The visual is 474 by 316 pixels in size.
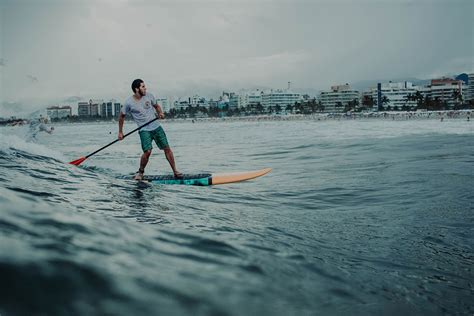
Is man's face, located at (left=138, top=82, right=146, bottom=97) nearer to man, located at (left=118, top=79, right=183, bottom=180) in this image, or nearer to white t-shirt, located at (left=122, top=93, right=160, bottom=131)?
man, located at (left=118, top=79, right=183, bottom=180)

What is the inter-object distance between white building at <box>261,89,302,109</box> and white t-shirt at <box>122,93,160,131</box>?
174m

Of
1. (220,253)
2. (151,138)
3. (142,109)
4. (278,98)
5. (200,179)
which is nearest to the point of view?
(220,253)

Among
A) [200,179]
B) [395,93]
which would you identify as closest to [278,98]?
[395,93]

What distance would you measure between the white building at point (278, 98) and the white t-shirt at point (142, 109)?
570 ft

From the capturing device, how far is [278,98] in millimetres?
181750

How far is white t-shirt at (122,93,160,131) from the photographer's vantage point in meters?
6.81

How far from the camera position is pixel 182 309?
1.87 meters

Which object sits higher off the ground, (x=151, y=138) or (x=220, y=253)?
(x=151, y=138)

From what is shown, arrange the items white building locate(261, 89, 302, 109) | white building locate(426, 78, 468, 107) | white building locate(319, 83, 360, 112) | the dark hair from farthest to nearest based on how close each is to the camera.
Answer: white building locate(261, 89, 302, 109)
white building locate(319, 83, 360, 112)
white building locate(426, 78, 468, 107)
the dark hair

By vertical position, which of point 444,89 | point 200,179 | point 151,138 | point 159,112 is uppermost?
point 444,89

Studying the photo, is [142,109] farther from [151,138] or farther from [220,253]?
[220,253]

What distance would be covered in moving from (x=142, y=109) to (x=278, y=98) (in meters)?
178

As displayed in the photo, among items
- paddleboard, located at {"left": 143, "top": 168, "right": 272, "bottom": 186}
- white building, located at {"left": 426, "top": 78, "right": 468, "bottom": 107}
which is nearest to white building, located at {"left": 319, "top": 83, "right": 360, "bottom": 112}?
white building, located at {"left": 426, "top": 78, "right": 468, "bottom": 107}

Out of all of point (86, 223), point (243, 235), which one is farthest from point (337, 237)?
point (86, 223)
